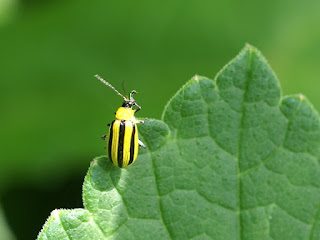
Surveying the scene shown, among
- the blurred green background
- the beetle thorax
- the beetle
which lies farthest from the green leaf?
the blurred green background

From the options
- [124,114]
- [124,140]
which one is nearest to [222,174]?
[124,140]

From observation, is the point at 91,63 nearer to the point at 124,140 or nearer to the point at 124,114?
the point at 124,114

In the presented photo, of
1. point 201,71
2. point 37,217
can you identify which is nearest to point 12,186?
point 37,217

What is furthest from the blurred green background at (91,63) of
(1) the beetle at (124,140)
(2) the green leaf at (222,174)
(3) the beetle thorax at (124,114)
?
(2) the green leaf at (222,174)

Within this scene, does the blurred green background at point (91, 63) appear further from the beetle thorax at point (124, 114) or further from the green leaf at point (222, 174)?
the green leaf at point (222, 174)

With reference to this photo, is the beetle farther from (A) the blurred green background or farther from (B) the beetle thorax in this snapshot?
(A) the blurred green background

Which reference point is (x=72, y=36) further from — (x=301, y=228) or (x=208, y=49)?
(x=301, y=228)
